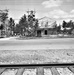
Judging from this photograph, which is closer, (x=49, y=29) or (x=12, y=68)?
(x=12, y=68)

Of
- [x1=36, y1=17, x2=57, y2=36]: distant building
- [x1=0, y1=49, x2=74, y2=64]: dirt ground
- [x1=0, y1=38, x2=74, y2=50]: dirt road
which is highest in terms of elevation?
[x1=36, y1=17, x2=57, y2=36]: distant building

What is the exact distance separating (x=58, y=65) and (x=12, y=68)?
7.83 feet

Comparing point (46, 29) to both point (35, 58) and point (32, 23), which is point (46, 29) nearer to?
point (32, 23)

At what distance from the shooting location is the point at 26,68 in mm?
4195

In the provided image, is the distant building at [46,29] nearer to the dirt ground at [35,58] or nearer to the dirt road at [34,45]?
the dirt road at [34,45]

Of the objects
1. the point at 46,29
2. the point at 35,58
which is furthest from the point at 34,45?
the point at 46,29

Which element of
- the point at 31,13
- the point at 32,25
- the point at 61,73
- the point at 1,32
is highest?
the point at 31,13

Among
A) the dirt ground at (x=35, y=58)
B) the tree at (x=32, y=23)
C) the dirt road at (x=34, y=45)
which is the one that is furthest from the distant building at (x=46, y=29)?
the dirt ground at (x=35, y=58)

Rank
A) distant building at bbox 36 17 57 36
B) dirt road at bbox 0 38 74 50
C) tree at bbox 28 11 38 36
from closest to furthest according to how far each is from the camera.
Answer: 1. dirt road at bbox 0 38 74 50
2. tree at bbox 28 11 38 36
3. distant building at bbox 36 17 57 36

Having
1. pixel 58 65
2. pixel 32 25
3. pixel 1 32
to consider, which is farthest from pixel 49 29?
pixel 58 65

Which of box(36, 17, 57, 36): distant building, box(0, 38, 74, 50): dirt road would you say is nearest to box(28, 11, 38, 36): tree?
box(36, 17, 57, 36): distant building

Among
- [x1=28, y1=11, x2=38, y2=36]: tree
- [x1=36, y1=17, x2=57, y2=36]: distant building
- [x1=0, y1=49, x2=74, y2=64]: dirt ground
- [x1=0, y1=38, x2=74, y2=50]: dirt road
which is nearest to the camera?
[x1=0, y1=49, x2=74, y2=64]: dirt ground

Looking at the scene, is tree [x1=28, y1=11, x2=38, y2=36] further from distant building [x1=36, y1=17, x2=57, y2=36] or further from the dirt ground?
the dirt ground

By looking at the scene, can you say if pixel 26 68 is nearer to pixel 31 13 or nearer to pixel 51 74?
pixel 51 74
